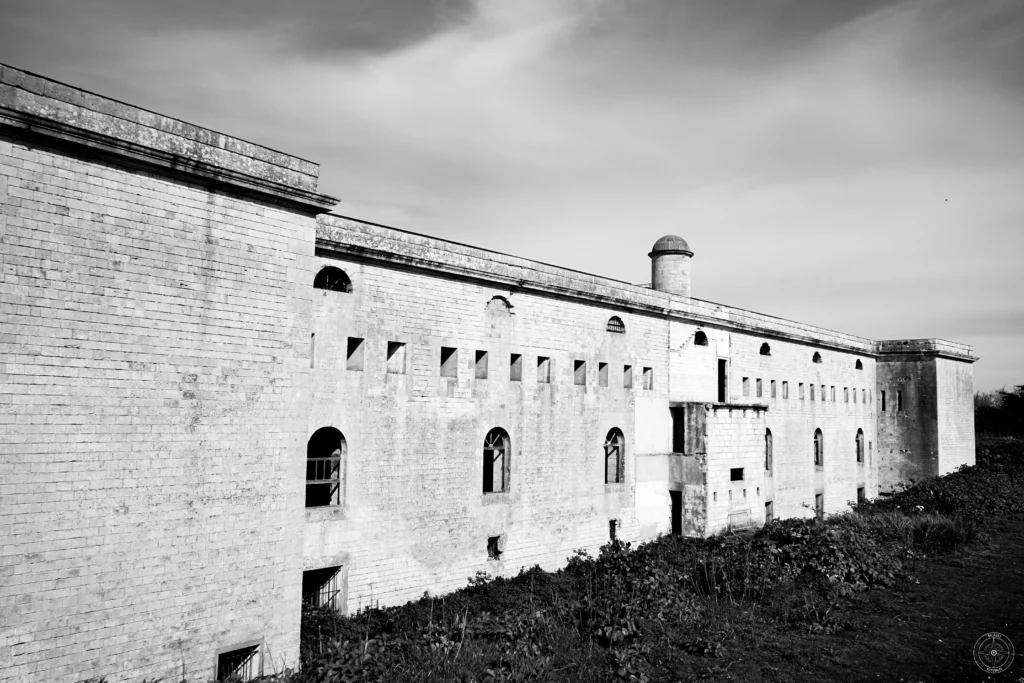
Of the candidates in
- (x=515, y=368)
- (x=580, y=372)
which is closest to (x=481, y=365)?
(x=515, y=368)

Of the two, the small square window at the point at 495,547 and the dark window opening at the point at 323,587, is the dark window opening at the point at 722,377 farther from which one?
the dark window opening at the point at 323,587

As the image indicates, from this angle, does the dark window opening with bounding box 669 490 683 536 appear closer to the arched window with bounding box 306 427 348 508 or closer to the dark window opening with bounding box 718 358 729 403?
the dark window opening with bounding box 718 358 729 403

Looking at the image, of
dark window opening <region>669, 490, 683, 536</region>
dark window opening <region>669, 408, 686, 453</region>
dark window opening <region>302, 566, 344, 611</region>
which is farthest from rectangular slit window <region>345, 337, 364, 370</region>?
dark window opening <region>669, 490, 683, 536</region>

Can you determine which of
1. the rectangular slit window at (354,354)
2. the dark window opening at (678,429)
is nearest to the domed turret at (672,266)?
the dark window opening at (678,429)

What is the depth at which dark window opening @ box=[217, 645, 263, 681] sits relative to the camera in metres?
8.86

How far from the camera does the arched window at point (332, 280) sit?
12.8 metres

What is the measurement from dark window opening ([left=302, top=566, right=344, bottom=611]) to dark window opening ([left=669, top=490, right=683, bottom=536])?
11.3 m

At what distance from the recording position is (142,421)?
8.16 meters

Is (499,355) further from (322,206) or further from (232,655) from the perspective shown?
(232,655)

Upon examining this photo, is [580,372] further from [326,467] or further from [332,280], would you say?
[326,467]

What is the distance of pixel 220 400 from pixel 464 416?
6642 mm

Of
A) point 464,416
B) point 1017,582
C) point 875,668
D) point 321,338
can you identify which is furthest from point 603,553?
point 1017,582

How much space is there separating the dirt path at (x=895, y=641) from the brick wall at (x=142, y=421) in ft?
22.3

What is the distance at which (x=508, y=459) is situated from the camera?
51.9 ft
